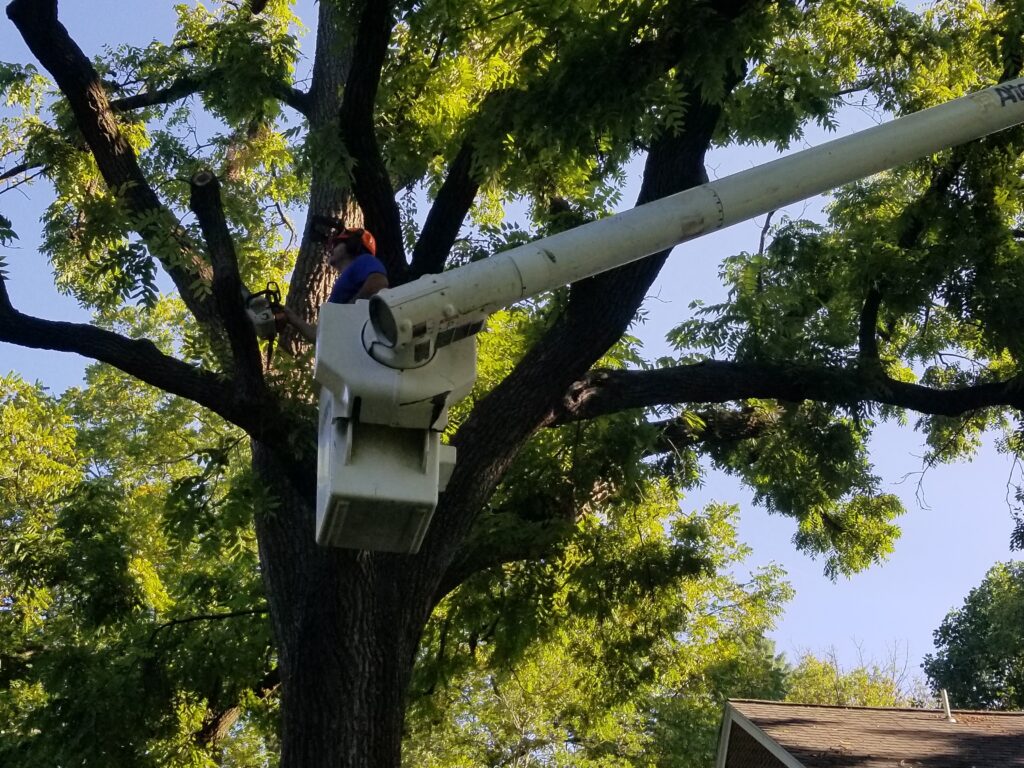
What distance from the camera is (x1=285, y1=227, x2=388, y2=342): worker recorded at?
19.0 ft

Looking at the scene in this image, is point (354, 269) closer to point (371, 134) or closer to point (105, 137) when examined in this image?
point (371, 134)

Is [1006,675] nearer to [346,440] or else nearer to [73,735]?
[73,735]

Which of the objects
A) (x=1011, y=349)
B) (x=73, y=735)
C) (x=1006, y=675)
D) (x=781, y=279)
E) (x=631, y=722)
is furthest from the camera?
(x=1006, y=675)

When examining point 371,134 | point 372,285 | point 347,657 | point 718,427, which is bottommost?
point 347,657

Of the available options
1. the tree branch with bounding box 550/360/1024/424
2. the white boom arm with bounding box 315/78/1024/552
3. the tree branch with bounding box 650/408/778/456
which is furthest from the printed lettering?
the tree branch with bounding box 650/408/778/456

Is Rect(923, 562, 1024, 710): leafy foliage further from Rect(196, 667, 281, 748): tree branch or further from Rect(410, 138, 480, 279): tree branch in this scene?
Rect(410, 138, 480, 279): tree branch

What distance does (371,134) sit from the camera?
813cm

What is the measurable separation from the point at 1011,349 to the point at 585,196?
379 centimetres

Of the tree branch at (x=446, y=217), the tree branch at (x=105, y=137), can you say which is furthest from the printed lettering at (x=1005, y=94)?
the tree branch at (x=105, y=137)

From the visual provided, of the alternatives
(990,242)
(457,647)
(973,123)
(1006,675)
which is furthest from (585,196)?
(1006,675)

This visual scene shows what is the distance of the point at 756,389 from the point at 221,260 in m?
4.42

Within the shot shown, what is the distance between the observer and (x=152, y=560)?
2002 cm

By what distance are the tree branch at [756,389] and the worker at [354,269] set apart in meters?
2.57

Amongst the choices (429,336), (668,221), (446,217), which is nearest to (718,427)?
(446,217)
